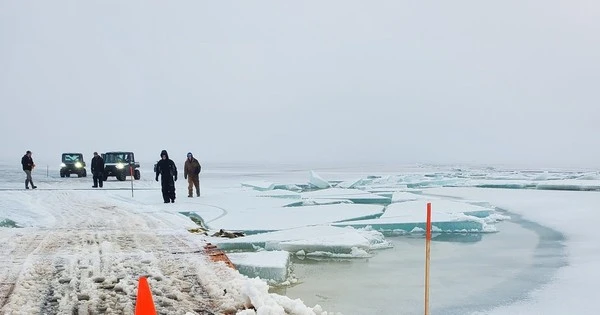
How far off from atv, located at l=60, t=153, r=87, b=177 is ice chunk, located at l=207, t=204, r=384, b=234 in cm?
2430

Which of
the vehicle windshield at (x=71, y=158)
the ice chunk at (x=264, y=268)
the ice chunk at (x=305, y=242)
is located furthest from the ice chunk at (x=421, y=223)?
A: the vehicle windshield at (x=71, y=158)

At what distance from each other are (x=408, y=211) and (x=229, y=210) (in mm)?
4797

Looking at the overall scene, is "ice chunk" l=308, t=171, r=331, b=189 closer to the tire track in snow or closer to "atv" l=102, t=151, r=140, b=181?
"atv" l=102, t=151, r=140, b=181

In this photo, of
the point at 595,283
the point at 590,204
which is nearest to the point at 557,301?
the point at 595,283

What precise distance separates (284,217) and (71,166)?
2645cm

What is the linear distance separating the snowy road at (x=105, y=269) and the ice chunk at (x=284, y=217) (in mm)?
1087

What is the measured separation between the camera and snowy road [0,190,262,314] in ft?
13.7

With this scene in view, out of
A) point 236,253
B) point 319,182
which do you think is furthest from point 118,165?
point 236,253

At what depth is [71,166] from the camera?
1265 inches

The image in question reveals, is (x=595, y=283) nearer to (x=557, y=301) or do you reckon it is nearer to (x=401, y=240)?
(x=557, y=301)

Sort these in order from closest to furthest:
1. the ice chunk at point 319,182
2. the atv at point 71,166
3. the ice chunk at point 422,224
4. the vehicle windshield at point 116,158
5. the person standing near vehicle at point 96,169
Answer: the ice chunk at point 422,224 < the person standing near vehicle at point 96,169 < the ice chunk at point 319,182 < the vehicle windshield at point 116,158 < the atv at point 71,166

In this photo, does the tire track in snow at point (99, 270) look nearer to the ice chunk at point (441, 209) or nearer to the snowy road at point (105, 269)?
the snowy road at point (105, 269)

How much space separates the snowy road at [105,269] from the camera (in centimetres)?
417

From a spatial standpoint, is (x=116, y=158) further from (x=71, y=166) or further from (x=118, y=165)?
(x=71, y=166)
